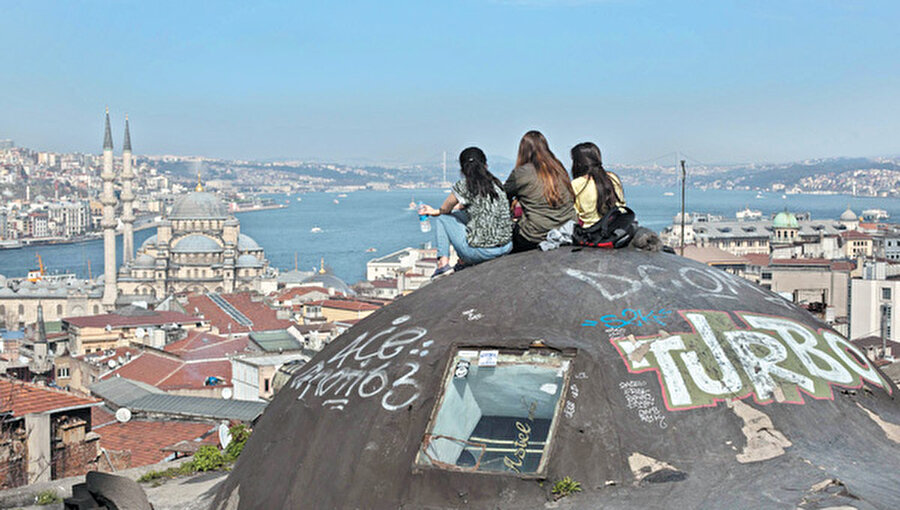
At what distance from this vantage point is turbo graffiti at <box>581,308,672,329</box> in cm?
573

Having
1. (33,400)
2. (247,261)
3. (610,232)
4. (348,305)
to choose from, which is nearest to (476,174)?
(610,232)

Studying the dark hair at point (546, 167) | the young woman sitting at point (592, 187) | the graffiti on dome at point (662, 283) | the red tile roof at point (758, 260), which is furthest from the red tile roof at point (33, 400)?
the red tile roof at point (758, 260)

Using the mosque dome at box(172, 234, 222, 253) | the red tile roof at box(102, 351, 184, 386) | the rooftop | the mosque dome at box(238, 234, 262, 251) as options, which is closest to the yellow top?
the red tile roof at box(102, 351, 184, 386)

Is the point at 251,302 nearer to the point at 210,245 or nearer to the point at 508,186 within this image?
the point at 210,245

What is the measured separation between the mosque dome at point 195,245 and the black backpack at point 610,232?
114m

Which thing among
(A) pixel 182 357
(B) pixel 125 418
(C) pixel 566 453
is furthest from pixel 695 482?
(A) pixel 182 357

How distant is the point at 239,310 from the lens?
75.6 m

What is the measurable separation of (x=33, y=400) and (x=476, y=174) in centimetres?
1967

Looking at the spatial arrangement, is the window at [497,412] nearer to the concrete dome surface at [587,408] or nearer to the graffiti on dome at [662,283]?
the concrete dome surface at [587,408]

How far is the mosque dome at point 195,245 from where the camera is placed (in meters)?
117

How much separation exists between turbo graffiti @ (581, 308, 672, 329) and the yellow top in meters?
1.33

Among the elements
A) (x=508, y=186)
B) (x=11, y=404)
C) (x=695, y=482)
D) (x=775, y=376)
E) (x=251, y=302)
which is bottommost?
(x=251, y=302)

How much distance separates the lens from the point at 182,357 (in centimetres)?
4712

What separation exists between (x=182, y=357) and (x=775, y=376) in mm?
44073
